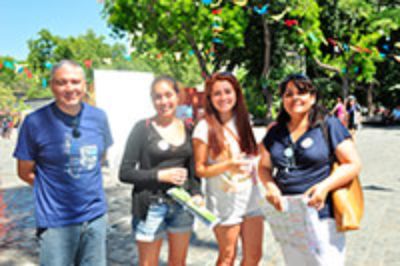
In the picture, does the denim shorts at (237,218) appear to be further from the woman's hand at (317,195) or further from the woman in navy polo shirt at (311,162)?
the woman's hand at (317,195)

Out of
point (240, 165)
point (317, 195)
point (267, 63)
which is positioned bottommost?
point (317, 195)

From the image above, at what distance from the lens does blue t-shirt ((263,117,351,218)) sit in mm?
2143

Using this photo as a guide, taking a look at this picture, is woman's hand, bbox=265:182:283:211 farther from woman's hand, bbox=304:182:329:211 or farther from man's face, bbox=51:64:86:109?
man's face, bbox=51:64:86:109

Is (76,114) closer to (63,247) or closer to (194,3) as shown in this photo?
(63,247)

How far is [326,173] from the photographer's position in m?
2.19

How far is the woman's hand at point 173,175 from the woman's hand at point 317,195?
778 millimetres

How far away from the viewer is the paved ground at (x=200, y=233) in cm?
404

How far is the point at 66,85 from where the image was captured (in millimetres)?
2121

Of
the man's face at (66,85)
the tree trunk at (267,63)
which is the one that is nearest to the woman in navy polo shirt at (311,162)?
the man's face at (66,85)

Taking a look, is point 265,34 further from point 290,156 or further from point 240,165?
point 290,156

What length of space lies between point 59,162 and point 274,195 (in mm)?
1293

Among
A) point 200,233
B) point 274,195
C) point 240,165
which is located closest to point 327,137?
point 274,195

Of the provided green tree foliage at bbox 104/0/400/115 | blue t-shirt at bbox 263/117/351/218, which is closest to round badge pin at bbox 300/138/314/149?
blue t-shirt at bbox 263/117/351/218

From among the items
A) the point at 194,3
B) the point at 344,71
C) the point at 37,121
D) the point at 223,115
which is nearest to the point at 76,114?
the point at 37,121
